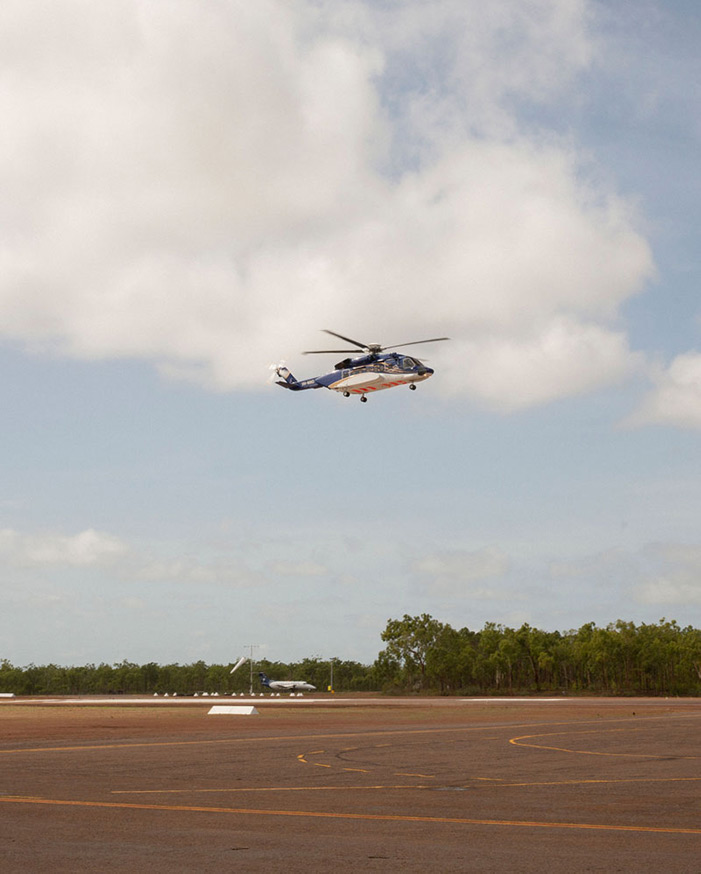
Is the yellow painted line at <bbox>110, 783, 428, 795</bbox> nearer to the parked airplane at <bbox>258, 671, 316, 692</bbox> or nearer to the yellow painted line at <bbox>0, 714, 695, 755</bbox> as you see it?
the yellow painted line at <bbox>0, 714, 695, 755</bbox>

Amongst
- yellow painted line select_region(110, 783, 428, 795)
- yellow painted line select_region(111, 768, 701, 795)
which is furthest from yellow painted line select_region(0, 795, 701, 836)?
yellow painted line select_region(111, 768, 701, 795)

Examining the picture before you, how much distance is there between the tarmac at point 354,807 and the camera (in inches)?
522

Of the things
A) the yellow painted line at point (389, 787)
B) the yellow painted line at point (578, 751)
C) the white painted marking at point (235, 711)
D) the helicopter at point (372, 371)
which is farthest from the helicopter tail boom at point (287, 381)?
the yellow painted line at point (389, 787)

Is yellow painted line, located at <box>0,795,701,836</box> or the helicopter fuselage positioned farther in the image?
the helicopter fuselage

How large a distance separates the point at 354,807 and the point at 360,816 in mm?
1394

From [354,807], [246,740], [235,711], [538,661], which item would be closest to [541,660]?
[538,661]

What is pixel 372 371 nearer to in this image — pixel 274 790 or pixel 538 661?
pixel 274 790

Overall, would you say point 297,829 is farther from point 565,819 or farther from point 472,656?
point 472,656

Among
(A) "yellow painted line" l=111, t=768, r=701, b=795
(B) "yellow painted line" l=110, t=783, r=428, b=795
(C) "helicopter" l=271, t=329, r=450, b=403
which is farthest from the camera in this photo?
(C) "helicopter" l=271, t=329, r=450, b=403

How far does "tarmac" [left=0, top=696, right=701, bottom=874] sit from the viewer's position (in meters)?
13.2

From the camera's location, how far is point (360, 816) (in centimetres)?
1770

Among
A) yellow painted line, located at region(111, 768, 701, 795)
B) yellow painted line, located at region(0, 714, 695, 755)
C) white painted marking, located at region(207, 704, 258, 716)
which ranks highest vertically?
yellow painted line, located at region(111, 768, 701, 795)

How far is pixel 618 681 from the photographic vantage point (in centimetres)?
18238

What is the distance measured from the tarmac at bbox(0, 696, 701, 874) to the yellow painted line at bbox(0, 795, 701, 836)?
0.13 feet
